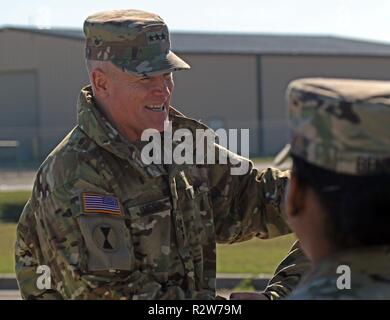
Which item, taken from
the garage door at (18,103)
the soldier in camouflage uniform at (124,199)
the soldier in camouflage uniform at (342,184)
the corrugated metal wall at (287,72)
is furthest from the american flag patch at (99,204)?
the corrugated metal wall at (287,72)

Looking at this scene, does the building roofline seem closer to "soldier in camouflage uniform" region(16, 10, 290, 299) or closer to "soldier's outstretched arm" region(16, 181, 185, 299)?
"soldier in camouflage uniform" region(16, 10, 290, 299)

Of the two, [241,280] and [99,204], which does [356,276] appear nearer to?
[99,204]

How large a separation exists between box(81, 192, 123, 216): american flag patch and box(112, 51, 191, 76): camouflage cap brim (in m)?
0.46

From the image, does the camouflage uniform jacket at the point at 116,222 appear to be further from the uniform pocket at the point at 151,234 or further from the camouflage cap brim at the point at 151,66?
the camouflage cap brim at the point at 151,66

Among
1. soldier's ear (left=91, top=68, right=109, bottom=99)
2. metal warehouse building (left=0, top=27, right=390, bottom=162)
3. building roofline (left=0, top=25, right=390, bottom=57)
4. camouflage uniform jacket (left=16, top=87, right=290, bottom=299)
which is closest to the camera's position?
camouflage uniform jacket (left=16, top=87, right=290, bottom=299)

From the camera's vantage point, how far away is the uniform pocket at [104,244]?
114 inches

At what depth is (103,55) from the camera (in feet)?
10.6

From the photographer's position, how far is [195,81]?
35.2 m

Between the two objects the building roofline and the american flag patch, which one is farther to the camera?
the building roofline

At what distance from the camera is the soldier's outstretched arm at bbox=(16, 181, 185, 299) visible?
291 centimetres

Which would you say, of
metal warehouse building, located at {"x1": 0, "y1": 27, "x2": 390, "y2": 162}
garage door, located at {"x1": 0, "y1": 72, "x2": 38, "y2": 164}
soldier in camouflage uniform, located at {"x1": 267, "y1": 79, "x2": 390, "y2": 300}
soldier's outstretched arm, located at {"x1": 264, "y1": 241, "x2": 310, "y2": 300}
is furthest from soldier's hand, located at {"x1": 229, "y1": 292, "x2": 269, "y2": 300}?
garage door, located at {"x1": 0, "y1": 72, "x2": 38, "y2": 164}

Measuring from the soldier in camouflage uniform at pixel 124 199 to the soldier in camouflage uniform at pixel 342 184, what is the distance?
1056 millimetres

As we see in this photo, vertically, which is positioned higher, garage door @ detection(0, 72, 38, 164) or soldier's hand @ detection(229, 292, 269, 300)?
soldier's hand @ detection(229, 292, 269, 300)
